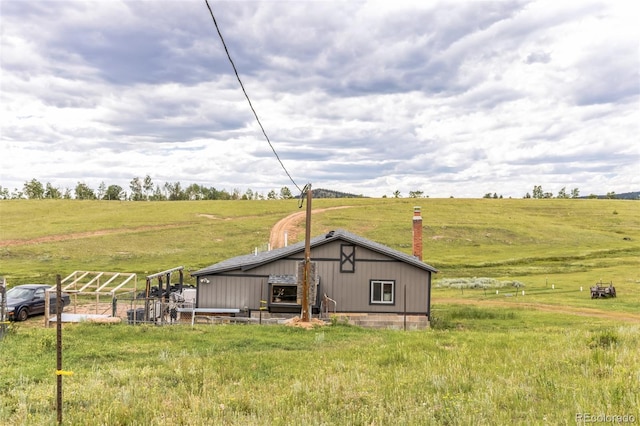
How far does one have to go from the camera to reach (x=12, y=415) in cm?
903

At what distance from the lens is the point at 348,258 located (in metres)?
28.5

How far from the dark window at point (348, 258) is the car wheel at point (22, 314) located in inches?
698

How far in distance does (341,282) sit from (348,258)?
57.7 inches

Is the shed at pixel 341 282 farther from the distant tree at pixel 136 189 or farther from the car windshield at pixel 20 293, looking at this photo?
the distant tree at pixel 136 189

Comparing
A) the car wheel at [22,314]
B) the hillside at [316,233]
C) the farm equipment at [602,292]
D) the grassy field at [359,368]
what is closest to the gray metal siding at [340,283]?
the grassy field at [359,368]

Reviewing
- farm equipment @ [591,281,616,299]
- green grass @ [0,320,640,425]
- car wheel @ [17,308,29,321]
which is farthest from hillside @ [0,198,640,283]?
green grass @ [0,320,640,425]

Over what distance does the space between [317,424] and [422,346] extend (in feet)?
31.8

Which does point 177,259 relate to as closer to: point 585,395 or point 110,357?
point 110,357

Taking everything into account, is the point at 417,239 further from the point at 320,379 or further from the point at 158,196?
the point at 158,196

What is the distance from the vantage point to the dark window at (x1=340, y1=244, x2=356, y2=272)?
2844cm

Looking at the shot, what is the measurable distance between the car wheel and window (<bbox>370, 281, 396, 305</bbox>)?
63.3ft

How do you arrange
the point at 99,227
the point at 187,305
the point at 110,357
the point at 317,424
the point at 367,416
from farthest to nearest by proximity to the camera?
the point at 99,227, the point at 187,305, the point at 110,357, the point at 367,416, the point at 317,424

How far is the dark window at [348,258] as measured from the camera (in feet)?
93.3

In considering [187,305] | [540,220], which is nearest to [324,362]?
[187,305]
